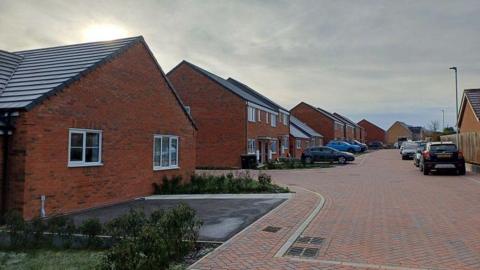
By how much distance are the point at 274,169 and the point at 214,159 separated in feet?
17.8

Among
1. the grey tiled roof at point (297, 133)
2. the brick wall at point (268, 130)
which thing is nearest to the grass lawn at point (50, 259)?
the brick wall at point (268, 130)

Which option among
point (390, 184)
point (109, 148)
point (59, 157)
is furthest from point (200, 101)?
point (59, 157)

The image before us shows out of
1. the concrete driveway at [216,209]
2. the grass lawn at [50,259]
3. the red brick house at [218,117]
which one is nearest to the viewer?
the grass lawn at [50,259]

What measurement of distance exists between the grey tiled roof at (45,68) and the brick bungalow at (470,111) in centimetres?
2255

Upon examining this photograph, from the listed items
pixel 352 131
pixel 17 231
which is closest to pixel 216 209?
pixel 17 231

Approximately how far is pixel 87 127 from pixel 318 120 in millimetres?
58367

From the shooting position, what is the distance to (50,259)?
23.4 feet

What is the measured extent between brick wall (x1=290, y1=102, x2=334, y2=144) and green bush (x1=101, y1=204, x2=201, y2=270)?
60.5 m

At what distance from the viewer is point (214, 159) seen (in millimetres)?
33094

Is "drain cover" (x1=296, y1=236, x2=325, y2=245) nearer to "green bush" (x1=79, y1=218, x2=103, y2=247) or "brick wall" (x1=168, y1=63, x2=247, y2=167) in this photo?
"green bush" (x1=79, y1=218, x2=103, y2=247)

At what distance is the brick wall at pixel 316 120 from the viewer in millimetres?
66688

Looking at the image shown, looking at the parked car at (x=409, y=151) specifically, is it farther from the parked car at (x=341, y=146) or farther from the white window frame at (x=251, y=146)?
the white window frame at (x=251, y=146)

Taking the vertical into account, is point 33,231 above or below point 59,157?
below

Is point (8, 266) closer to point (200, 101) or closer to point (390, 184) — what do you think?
point (390, 184)
